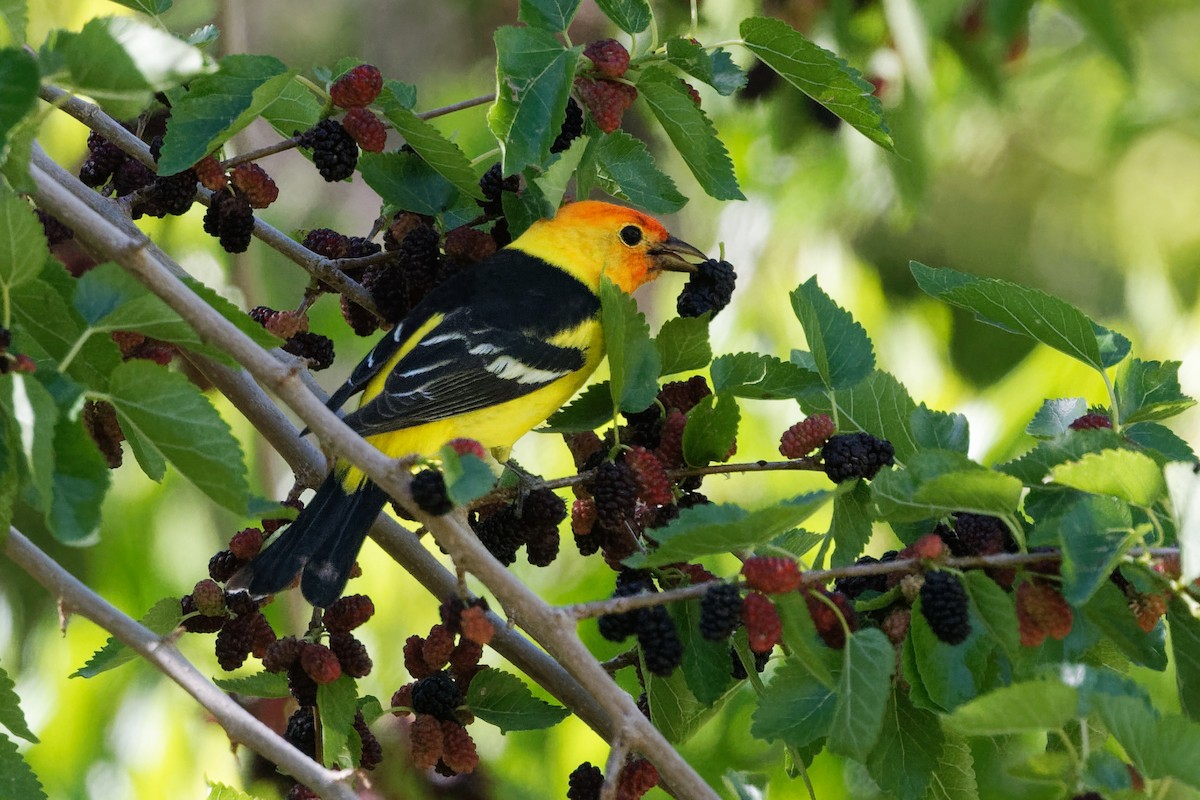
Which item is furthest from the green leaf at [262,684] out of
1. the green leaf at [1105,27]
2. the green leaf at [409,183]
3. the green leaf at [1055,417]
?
the green leaf at [1105,27]

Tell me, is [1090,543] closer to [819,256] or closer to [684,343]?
[684,343]

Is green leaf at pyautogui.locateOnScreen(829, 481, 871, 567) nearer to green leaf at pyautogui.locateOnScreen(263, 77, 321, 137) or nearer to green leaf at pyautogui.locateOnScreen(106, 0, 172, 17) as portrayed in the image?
green leaf at pyautogui.locateOnScreen(263, 77, 321, 137)

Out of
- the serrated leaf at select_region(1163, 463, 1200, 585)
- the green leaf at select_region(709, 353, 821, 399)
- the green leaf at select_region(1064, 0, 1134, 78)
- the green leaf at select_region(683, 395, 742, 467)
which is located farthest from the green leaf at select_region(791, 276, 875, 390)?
the green leaf at select_region(1064, 0, 1134, 78)

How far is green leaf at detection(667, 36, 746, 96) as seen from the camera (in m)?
1.84

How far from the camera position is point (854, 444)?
1.75 meters

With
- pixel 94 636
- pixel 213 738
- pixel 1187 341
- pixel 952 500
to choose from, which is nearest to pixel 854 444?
pixel 952 500

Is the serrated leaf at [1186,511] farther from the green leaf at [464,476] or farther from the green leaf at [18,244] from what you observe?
the green leaf at [18,244]

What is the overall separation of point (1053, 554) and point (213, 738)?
194 cm

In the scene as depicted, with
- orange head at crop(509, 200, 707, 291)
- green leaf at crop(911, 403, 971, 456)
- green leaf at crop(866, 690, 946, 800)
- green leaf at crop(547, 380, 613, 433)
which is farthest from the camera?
orange head at crop(509, 200, 707, 291)

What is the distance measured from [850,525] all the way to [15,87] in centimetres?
111

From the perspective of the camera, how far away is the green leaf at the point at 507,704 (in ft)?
5.92

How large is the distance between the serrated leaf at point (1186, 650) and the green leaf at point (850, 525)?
1.24ft

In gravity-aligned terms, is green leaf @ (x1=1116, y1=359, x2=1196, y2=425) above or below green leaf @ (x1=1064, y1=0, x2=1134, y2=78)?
below

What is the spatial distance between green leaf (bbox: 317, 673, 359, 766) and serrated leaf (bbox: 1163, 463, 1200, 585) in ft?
3.38
